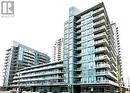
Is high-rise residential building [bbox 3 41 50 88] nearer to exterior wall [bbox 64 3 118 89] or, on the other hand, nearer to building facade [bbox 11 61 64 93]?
building facade [bbox 11 61 64 93]

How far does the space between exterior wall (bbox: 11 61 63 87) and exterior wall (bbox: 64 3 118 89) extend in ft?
21.1

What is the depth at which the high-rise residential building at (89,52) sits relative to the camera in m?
62.3

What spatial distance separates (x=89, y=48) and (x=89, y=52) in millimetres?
1647

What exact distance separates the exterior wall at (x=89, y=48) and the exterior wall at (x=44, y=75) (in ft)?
21.1

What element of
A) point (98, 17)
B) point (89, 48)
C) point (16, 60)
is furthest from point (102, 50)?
point (16, 60)

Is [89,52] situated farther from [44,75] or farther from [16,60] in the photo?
[16,60]

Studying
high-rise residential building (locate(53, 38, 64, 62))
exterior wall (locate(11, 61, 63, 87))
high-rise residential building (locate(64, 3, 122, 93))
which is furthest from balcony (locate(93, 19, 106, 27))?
high-rise residential building (locate(53, 38, 64, 62))

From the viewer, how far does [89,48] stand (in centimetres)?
6800

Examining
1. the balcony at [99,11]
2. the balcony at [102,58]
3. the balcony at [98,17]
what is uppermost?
the balcony at [99,11]

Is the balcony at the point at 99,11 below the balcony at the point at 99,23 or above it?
above

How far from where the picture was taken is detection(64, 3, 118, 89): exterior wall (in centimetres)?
6291

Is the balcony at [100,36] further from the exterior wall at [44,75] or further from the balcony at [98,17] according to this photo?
the exterior wall at [44,75]

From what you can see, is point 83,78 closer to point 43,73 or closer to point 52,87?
point 52,87

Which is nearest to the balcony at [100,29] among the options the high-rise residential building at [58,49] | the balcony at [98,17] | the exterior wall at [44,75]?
the balcony at [98,17]
